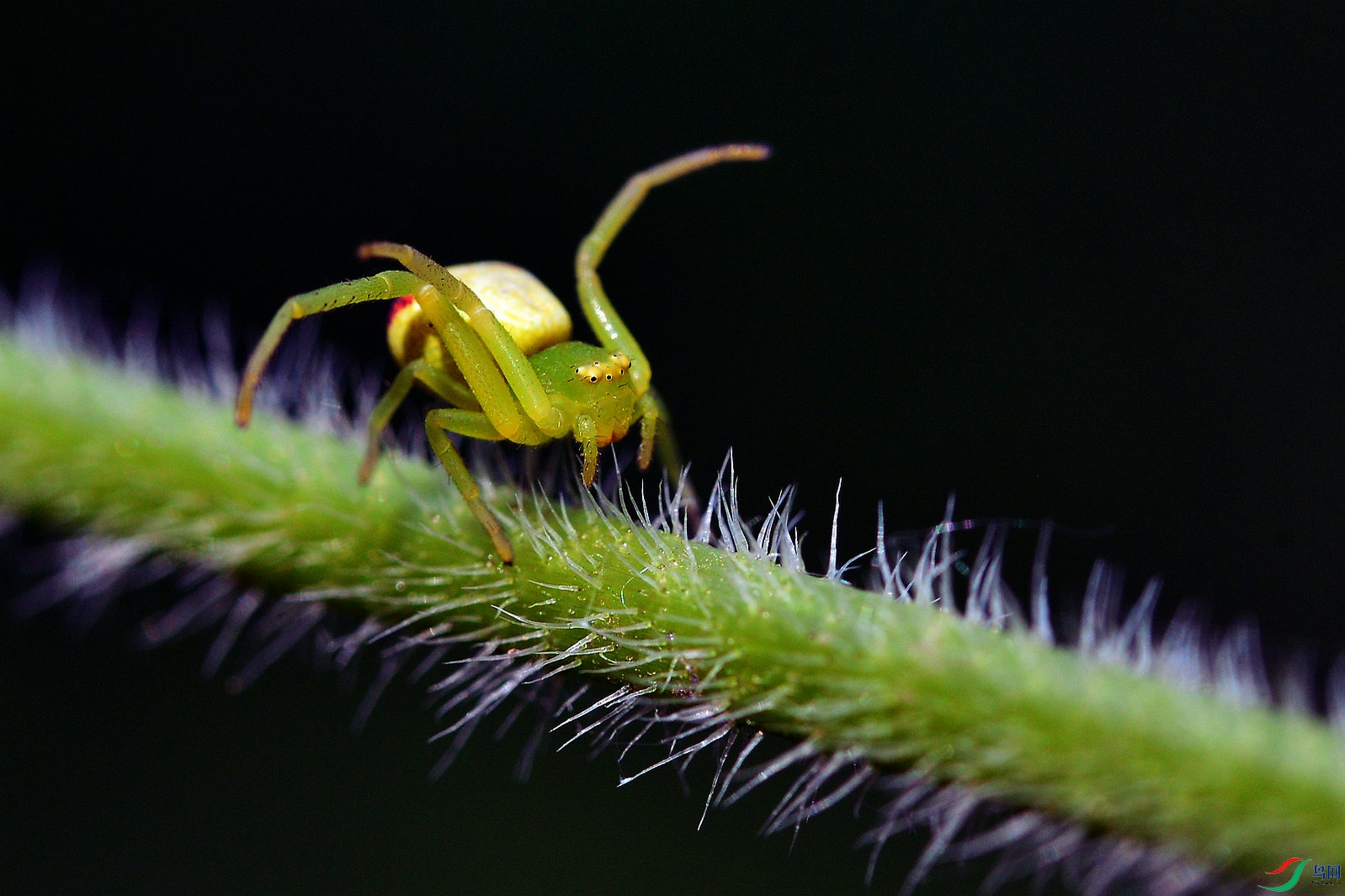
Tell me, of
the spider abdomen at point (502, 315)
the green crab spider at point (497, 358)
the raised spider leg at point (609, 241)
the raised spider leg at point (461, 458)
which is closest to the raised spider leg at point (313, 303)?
the green crab spider at point (497, 358)

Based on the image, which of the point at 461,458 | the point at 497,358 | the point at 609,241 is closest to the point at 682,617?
the point at 461,458

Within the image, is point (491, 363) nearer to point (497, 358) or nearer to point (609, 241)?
point (497, 358)

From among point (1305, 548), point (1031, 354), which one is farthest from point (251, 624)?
point (1305, 548)

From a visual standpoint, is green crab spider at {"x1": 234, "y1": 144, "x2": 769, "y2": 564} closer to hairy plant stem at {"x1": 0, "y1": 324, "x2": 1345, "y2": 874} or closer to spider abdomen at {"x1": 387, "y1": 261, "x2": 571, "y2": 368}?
spider abdomen at {"x1": 387, "y1": 261, "x2": 571, "y2": 368}

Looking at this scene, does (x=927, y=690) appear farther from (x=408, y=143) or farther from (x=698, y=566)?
(x=408, y=143)

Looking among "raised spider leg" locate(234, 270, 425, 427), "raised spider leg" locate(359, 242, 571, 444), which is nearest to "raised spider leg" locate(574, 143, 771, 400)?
"raised spider leg" locate(359, 242, 571, 444)

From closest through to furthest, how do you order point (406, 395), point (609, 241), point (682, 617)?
point (682, 617), point (406, 395), point (609, 241)
